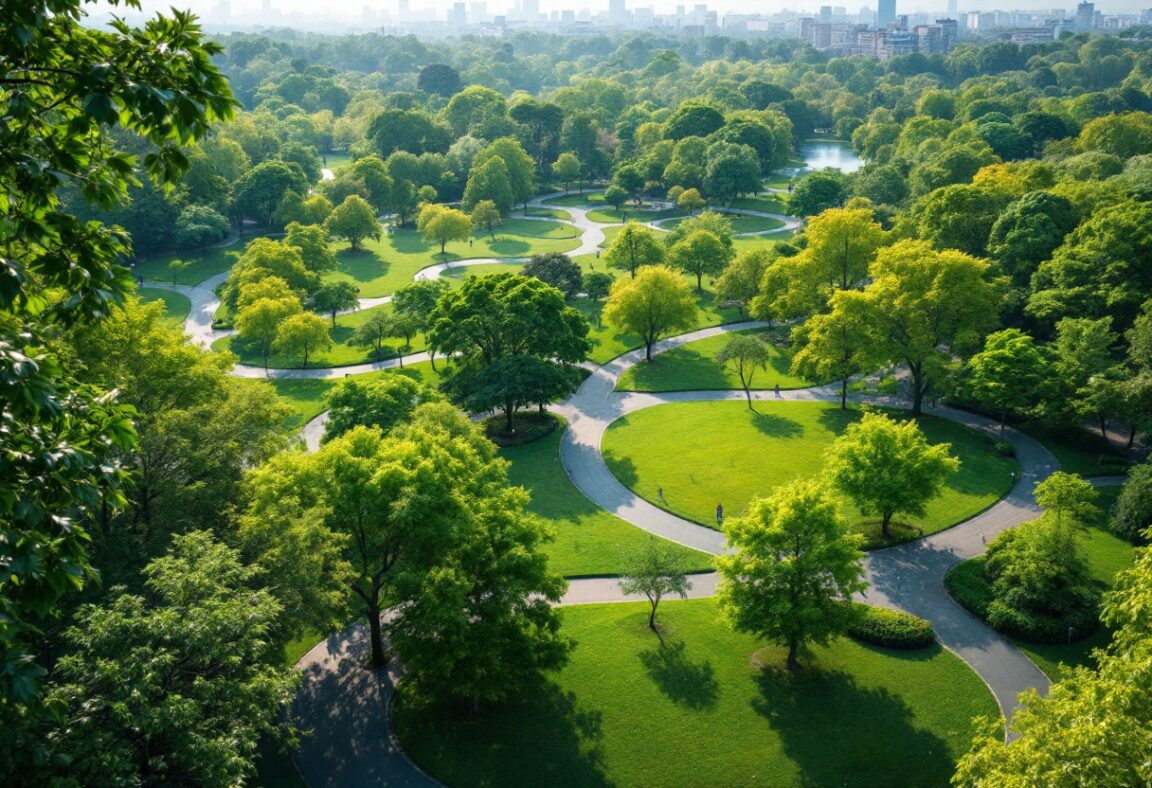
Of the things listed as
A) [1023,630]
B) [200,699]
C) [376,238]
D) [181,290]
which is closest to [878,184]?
[376,238]

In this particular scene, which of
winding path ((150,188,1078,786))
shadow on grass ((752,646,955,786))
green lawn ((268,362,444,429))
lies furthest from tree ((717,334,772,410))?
shadow on grass ((752,646,955,786))

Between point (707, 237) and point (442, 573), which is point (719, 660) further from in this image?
point (707, 237)

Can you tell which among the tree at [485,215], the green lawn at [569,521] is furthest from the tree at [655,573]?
the tree at [485,215]

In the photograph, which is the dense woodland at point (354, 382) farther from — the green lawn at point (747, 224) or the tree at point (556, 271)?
the green lawn at point (747, 224)

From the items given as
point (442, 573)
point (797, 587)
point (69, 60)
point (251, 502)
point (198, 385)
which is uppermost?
point (69, 60)

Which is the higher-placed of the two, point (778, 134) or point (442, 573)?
point (778, 134)

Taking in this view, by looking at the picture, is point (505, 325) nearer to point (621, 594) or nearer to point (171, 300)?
point (621, 594)

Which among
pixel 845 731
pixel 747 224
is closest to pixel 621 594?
pixel 845 731
